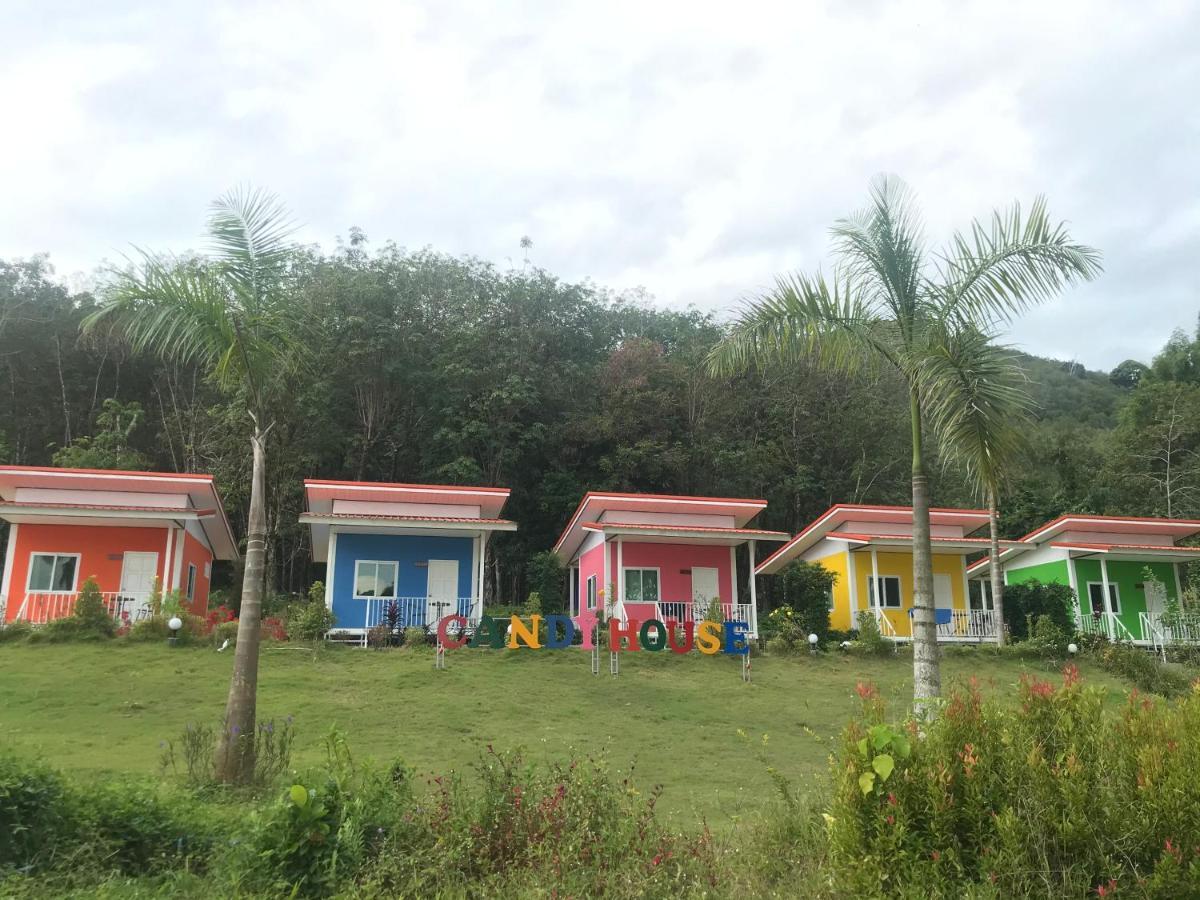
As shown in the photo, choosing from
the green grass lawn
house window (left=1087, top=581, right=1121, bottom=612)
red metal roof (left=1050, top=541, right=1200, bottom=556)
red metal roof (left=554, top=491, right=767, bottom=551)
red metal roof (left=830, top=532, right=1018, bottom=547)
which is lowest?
the green grass lawn

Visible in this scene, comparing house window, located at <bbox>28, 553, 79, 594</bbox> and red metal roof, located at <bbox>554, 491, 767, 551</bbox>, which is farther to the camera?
red metal roof, located at <bbox>554, 491, 767, 551</bbox>

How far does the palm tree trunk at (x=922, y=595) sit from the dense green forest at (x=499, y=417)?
21.4 metres

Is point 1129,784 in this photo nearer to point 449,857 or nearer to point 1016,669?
point 449,857

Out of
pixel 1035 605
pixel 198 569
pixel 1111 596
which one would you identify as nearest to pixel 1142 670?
pixel 1035 605

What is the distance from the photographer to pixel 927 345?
911 cm

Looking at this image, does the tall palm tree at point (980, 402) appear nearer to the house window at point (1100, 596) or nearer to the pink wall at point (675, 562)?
the pink wall at point (675, 562)

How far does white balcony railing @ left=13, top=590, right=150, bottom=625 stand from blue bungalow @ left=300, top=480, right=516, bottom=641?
4.28 metres

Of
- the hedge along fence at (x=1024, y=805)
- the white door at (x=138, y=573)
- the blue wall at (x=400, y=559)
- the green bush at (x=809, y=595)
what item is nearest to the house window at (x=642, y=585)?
the green bush at (x=809, y=595)

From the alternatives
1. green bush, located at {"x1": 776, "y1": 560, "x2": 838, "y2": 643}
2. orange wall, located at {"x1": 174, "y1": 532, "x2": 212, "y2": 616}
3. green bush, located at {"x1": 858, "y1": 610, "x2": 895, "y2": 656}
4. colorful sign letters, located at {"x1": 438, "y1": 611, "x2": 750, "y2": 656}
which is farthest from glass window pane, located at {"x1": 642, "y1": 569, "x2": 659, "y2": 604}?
orange wall, located at {"x1": 174, "y1": 532, "x2": 212, "y2": 616}

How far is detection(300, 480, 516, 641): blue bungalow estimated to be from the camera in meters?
19.9

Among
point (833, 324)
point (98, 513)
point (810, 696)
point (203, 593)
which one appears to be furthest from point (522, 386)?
point (833, 324)

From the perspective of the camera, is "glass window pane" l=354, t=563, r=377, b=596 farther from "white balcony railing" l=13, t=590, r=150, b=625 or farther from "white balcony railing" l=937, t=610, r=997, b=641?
"white balcony railing" l=937, t=610, r=997, b=641

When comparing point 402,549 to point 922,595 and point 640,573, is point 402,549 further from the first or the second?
point 922,595

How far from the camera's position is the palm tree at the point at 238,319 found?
28.5 ft
